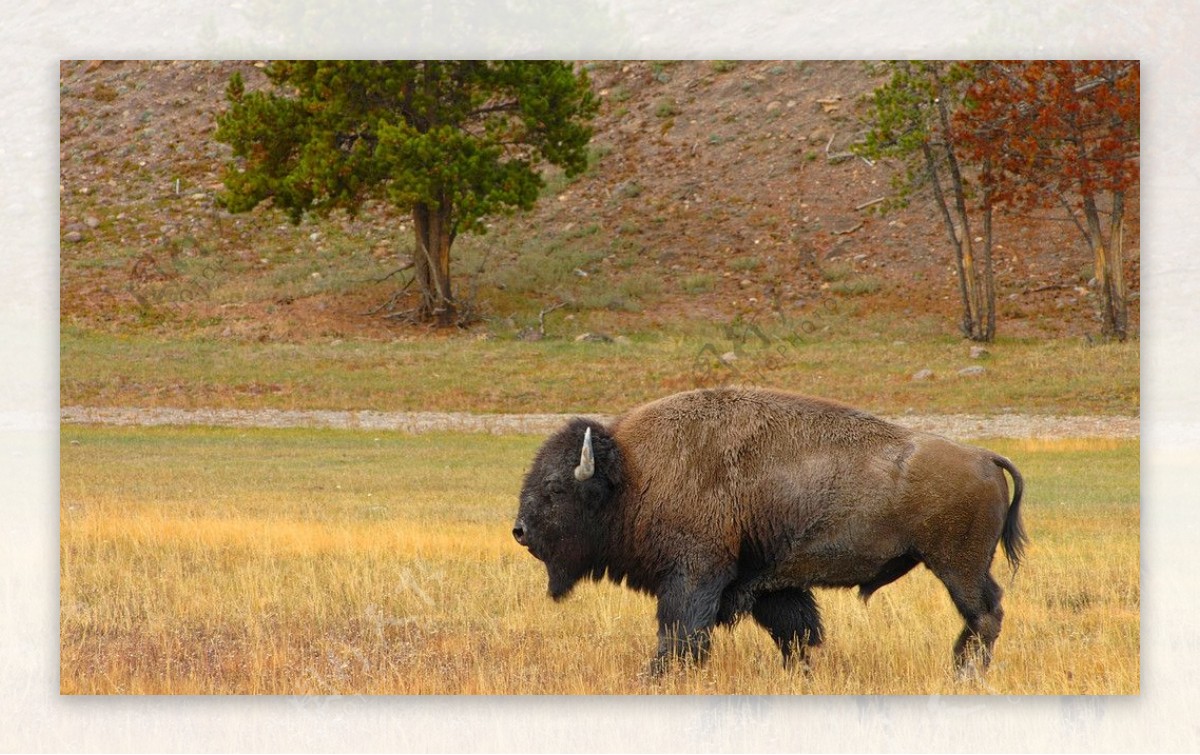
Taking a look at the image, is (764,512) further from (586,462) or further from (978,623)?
(978,623)

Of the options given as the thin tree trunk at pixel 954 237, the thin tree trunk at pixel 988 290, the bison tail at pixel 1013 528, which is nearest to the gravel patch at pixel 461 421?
the thin tree trunk at pixel 988 290

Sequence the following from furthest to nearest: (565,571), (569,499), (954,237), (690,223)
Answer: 1. (690,223)
2. (954,237)
3. (565,571)
4. (569,499)

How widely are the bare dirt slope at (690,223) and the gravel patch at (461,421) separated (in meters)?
1.15

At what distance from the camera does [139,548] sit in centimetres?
1142

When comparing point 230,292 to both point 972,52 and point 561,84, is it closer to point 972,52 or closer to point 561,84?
point 561,84

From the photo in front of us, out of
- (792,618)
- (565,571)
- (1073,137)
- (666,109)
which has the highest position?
(666,109)

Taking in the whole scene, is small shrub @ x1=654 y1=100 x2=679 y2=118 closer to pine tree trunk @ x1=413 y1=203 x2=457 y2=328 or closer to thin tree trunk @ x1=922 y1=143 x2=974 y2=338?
pine tree trunk @ x1=413 y1=203 x2=457 y2=328

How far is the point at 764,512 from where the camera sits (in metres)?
8.08

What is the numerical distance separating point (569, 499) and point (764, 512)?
1124mm

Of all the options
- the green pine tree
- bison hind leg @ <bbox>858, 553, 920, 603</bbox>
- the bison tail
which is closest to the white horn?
bison hind leg @ <bbox>858, 553, 920, 603</bbox>

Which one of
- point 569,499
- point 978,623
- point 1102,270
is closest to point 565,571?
point 569,499

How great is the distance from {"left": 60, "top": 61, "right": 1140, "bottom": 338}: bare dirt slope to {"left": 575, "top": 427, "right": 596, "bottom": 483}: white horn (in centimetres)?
901

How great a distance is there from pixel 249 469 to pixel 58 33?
816 centimetres

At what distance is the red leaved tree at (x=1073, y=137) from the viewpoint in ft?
36.1
